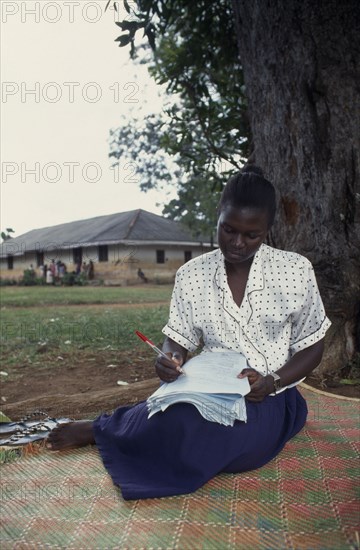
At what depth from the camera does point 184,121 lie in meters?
5.89

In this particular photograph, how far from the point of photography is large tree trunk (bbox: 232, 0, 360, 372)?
362 cm

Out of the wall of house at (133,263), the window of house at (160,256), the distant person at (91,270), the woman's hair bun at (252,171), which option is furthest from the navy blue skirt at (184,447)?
the window of house at (160,256)

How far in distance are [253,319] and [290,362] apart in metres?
0.23

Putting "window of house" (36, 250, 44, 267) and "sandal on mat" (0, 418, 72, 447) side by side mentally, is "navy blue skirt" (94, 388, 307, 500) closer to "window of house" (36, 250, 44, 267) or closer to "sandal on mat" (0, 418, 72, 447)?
"sandal on mat" (0, 418, 72, 447)

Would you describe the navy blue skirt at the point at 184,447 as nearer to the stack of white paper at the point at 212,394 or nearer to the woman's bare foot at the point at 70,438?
the stack of white paper at the point at 212,394

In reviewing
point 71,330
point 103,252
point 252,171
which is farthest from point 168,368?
point 103,252

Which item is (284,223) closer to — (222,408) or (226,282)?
(226,282)

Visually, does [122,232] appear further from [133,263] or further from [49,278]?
[49,278]

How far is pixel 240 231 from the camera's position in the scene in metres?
1.94

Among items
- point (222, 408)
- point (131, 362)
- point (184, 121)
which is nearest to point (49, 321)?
point (131, 362)

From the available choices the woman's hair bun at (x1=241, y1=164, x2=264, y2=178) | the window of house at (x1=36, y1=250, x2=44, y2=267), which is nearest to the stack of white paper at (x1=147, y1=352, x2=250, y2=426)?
the woman's hair bun at (x1=241, y1=164, x2=264, y2=178)

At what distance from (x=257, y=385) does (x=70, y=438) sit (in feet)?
3.11

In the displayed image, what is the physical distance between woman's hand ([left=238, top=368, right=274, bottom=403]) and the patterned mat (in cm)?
31

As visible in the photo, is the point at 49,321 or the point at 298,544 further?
the point at 49,321
